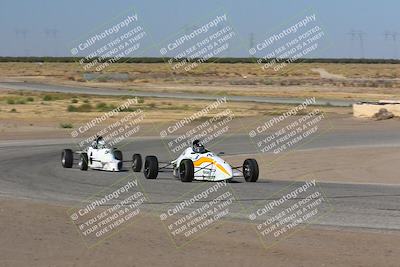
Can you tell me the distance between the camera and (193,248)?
12602 mm

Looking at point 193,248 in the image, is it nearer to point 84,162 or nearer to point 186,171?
point 186,171

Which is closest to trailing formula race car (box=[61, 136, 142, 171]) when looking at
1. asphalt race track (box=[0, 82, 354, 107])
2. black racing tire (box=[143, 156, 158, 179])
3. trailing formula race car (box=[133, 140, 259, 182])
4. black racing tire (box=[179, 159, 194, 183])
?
black racing tire (box=[143, 156, 158, 179])

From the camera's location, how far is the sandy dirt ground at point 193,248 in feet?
37.8

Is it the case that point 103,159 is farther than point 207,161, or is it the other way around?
point 103,159

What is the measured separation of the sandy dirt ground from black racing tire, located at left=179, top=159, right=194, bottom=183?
650 cm

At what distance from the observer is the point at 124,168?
27.5m

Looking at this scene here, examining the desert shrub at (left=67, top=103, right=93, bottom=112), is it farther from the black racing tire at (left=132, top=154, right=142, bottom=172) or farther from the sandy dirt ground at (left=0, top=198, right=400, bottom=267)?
the sandy dirt ground at (left=0, top=198, right=400, bottom=267)

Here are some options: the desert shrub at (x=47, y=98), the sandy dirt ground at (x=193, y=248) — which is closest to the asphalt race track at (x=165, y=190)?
the sandy dirt ground at (x=193, y=248)

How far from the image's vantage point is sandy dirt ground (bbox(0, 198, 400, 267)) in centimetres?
1153

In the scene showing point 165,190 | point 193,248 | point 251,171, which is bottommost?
point 251,171

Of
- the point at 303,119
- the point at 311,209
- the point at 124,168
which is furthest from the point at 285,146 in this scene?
the point at 311,209

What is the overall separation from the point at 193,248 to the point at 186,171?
900 cm

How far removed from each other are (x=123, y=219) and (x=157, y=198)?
3202 mm

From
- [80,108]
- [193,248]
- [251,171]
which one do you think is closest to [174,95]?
[80,108]
